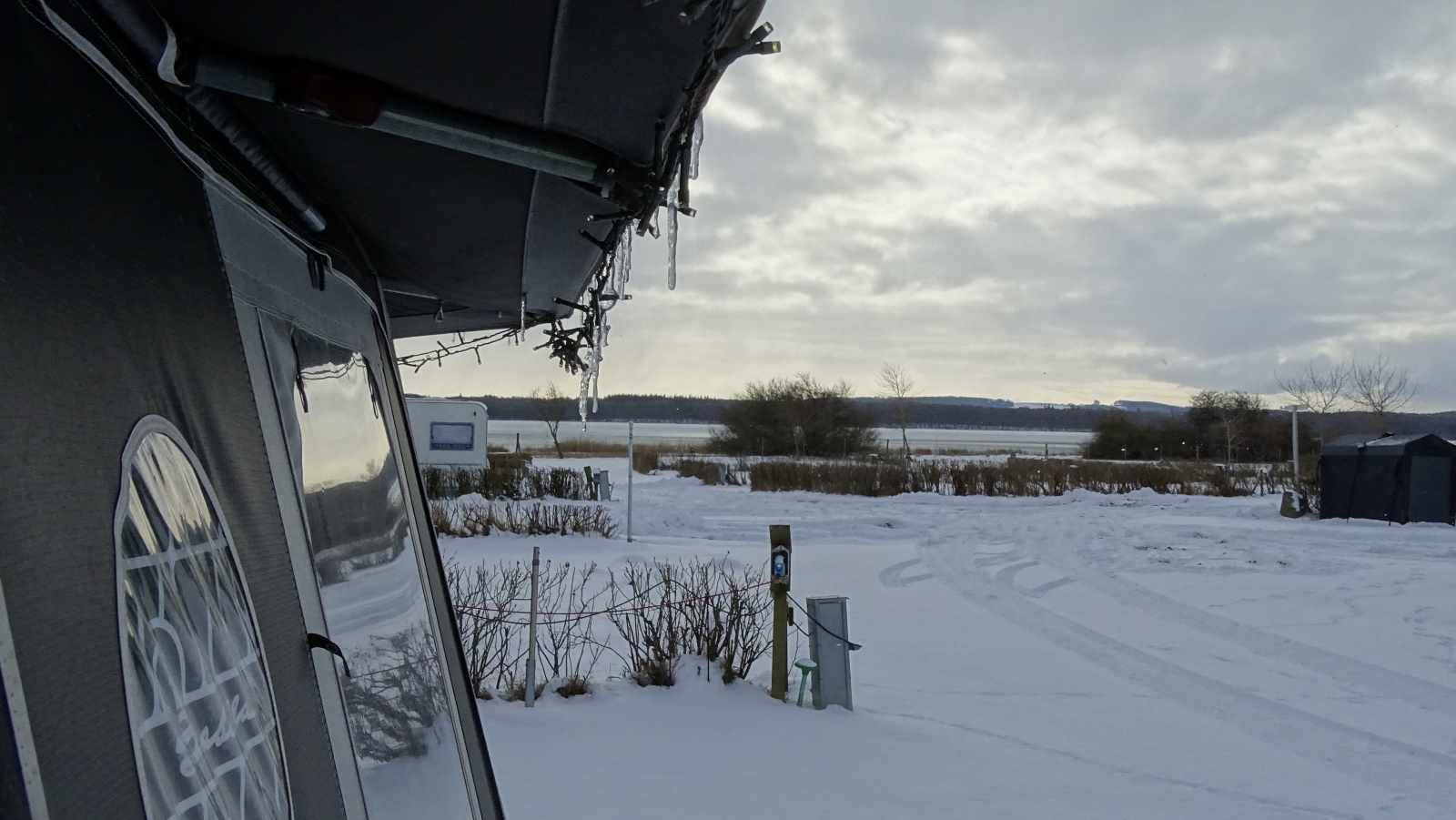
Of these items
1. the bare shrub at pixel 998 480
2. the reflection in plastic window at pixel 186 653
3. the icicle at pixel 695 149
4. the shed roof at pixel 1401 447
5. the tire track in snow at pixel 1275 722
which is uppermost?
the icicle at pixel 695 149

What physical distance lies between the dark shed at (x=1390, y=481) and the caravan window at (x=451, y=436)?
56.8 feet

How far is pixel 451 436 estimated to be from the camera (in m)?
22.5

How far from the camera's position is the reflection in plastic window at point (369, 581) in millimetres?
2057

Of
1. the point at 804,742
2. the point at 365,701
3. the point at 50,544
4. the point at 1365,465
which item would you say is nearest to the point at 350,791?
the point at 365,701

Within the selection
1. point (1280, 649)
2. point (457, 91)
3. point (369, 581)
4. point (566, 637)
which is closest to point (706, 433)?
→ point (1280, 649)

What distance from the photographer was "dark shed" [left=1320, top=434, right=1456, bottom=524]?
596 inches

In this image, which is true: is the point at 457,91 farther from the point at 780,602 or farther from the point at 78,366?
the point at 780,602

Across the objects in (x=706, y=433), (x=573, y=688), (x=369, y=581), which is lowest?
(x=573, y=688)

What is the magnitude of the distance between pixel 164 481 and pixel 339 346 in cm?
140

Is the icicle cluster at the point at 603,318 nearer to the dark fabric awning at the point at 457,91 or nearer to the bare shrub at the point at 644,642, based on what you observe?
the dark fabric awning at the point at 457,91

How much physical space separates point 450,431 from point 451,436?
107 mm

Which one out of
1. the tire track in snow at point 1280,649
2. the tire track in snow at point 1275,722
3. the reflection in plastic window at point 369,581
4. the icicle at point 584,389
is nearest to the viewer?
the reflection in plastic window at point 369,581

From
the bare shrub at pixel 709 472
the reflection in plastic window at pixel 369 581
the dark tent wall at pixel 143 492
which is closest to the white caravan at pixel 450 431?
the bare shrub at pixel 709 472

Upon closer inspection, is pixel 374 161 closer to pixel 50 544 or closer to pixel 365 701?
pixel 365 701
